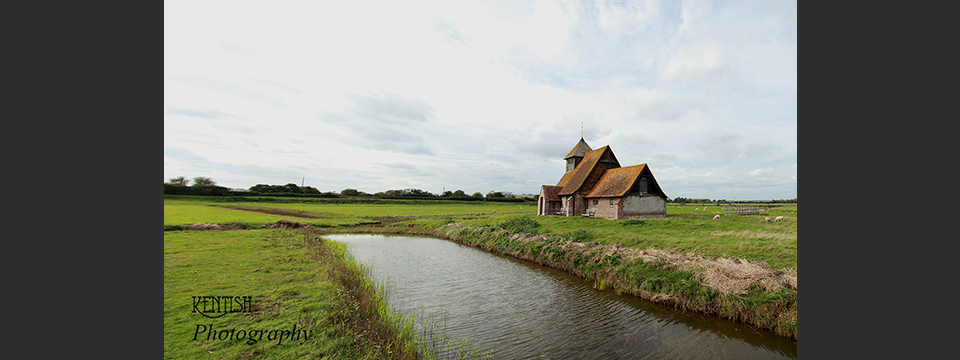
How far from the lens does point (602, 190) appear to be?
1180 inches

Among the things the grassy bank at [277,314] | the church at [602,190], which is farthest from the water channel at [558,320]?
the church at [602,190]

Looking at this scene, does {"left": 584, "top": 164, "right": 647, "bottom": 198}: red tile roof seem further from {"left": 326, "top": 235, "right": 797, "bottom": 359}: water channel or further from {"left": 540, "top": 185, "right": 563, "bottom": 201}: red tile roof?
{"left": 326, "top": 235, "right": 797, "bottom": 359}: water channel

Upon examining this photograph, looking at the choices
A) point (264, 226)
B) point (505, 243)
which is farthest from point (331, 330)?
point (264, 226)

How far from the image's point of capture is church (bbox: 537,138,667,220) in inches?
1069

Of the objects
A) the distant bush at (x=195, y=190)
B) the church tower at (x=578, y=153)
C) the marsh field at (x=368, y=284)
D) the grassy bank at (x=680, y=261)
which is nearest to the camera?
the marsh field at (x=368, y=284)

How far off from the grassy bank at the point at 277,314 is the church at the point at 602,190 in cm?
2322

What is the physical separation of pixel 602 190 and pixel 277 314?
2813 cm

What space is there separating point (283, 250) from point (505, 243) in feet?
44.5

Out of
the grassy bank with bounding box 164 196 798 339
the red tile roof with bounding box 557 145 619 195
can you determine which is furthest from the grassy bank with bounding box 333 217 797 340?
the red tile roof with bounding box 557 145 619 195

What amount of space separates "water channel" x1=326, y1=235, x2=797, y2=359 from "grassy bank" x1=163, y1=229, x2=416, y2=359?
2.05 meters

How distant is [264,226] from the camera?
1243 inches

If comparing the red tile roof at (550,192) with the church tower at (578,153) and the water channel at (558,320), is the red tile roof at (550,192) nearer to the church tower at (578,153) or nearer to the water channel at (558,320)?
the church tower at (578,153)

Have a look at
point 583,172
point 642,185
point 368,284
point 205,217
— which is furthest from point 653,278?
point 205,217

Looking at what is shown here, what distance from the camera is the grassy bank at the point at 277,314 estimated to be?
19.8ft
